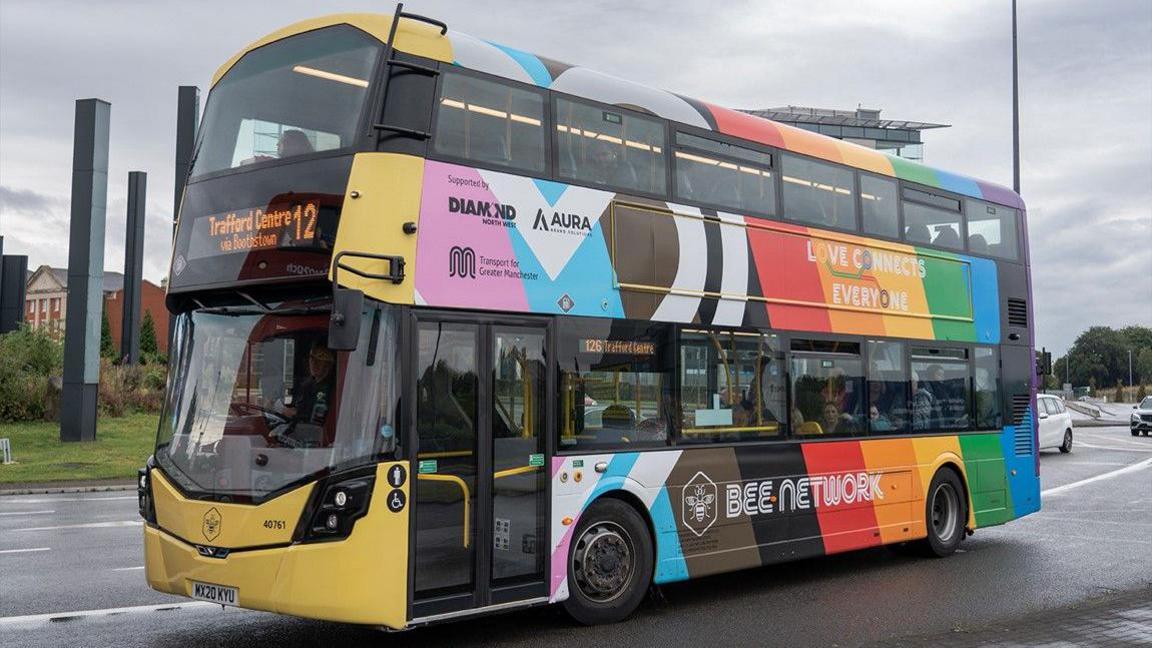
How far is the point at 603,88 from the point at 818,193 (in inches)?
128

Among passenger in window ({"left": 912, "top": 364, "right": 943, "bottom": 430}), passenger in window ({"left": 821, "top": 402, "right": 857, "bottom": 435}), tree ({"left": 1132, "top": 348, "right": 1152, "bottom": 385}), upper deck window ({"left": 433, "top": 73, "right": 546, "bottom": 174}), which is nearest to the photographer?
upper deck window ({"left": 433, "top": 73, "right": 546, "bottom": 174})

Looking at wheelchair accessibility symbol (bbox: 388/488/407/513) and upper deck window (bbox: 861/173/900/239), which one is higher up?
upper deck window (bbox: 861/173/900/239)

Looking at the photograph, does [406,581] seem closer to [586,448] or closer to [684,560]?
[586,448]

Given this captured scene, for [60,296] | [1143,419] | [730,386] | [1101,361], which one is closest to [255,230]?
[730,386]

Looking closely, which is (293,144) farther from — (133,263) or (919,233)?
(133,263)

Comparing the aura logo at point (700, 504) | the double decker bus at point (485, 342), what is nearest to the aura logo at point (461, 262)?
the double decker bus at point (485, 342)

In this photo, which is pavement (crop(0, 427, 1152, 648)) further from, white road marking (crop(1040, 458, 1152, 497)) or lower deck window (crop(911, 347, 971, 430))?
white road marking (crop(1040, 458, 1152, 497))

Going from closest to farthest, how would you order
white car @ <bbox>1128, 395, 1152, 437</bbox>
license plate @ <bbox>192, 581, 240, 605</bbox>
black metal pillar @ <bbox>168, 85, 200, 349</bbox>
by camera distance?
license plate @ <bbox>192, 581, 240, 605</bbox>, black metal pillar @ <bbox>168, 85, 200, 349</bbox>, white car @ <bbox>1128, 395, 1152, 437</bbox>

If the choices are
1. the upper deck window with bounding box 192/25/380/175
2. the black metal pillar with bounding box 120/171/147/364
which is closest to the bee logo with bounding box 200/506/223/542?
the upper deck window with bounding box 192/25/380/175

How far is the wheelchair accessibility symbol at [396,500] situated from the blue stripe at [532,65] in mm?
3535

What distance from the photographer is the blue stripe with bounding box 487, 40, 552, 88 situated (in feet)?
28.9

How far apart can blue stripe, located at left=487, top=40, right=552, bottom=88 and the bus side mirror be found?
280 centimetres

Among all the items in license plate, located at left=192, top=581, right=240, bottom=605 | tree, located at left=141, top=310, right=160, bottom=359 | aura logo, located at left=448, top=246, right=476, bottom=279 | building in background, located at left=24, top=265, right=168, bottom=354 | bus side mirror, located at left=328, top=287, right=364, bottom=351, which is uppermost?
building in background, located at left=24, top=265, right=168, bottom=354

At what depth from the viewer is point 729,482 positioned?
10.1 meters
